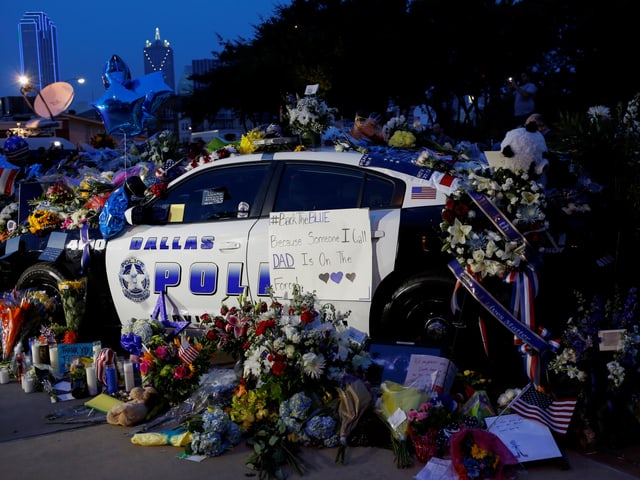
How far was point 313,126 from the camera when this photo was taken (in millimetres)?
5762

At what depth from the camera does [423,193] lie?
476 centimetres

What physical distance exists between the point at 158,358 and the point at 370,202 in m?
1.82

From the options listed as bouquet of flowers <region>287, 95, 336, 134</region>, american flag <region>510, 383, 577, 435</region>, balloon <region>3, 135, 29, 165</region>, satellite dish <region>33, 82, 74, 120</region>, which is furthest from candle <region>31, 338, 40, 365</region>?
satellite dish <region>33, 82, 74, 120</region>

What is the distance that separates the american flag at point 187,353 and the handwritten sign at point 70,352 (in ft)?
4.11

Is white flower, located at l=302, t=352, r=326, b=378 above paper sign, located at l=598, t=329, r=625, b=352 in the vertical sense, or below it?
below

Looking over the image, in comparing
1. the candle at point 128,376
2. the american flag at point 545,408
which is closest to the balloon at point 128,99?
the candle at point 128,376

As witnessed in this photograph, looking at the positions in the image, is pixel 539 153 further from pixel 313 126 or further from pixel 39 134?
pixel 39 134

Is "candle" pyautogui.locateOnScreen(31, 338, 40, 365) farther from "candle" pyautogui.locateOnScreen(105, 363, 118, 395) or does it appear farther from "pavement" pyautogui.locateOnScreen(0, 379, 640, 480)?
"pavement" pyautogui.locateOnScreen(0, 379, 640, 480)

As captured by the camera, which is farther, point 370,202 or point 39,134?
point 39,134

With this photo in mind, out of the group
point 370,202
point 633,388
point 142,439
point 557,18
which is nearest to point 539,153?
point 370,202

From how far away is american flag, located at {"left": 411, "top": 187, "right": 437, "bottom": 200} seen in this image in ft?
15.5

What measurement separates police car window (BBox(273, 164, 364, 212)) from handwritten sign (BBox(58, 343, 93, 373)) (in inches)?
77.8

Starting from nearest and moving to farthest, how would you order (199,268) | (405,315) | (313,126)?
(405,315) < (199,268) < (313,126)

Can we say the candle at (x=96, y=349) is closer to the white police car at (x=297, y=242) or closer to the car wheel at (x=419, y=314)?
the white police car at (x=297, y=242)
